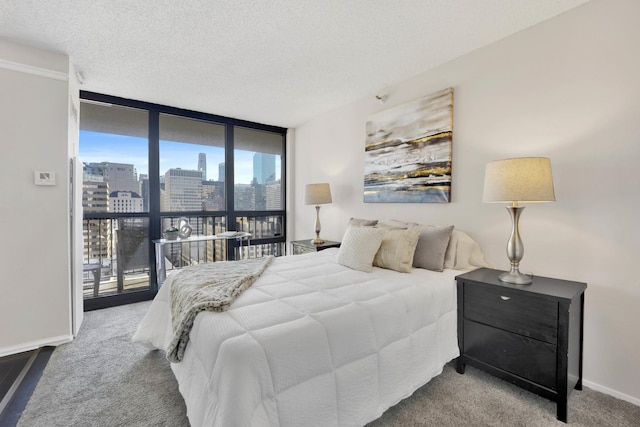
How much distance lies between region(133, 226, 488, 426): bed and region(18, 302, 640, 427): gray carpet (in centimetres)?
14

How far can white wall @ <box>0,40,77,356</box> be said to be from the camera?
235 centimetres

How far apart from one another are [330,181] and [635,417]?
3.39 m

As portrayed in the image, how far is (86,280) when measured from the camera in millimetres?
3482

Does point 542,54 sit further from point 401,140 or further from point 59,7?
point 59,7

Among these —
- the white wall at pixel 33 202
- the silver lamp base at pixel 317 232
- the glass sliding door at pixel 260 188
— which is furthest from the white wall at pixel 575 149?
the white wall at pixel 33 202

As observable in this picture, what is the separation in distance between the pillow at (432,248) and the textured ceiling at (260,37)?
156cm

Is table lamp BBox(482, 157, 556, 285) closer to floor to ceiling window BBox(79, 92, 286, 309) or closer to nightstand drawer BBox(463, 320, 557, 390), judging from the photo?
nightstand drawer BBox(463, 320, 557, 390)

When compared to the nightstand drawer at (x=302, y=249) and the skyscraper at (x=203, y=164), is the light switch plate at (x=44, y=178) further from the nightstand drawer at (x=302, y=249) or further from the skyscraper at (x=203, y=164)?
the nightstand drawer at (x=302, y=249)

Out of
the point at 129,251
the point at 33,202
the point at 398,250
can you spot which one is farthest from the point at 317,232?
the point at 33,202

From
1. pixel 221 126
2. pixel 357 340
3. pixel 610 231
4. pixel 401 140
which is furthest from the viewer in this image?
pixel 221 126

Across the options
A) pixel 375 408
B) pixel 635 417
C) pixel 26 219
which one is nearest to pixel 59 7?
pixel 26 219

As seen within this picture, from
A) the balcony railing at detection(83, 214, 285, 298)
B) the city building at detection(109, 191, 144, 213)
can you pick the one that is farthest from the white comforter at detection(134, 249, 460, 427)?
the city building at detection(109, 191, 144, 213)

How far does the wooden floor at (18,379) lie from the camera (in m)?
1.67

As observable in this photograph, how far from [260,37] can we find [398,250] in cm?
203
